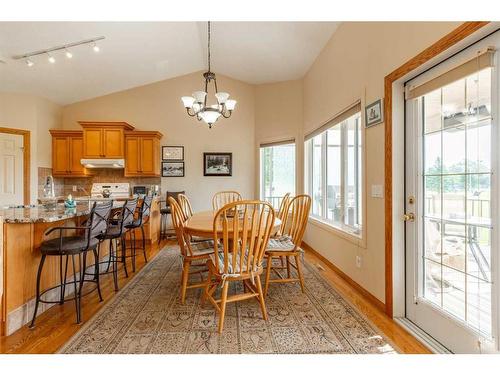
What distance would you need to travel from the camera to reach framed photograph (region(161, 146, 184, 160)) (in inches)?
214

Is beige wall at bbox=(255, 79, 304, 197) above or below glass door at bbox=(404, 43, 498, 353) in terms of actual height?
above

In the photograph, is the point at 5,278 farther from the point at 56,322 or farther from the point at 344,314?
the point at 344,314

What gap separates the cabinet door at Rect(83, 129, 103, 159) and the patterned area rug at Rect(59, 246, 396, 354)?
11.0ft

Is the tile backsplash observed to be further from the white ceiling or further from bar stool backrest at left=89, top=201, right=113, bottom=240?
bar stool backrest at left=89, top=201, right=113, bottom=240

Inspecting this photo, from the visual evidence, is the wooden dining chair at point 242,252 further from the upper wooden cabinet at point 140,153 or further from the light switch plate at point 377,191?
the upper wooden cabinet at point 140,153

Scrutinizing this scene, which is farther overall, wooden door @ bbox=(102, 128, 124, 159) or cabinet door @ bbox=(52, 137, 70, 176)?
cabinet door @ bbox=(52, 137, 70, 176)

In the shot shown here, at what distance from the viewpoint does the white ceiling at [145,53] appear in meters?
3.43

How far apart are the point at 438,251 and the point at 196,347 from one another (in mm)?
1796

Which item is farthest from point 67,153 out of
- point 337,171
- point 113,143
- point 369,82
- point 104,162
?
point 369,82

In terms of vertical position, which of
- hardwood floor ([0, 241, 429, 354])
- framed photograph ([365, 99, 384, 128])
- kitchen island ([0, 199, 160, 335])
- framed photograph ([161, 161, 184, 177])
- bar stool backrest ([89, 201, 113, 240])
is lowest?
hardwood floor ([0, 241, 429, 354])

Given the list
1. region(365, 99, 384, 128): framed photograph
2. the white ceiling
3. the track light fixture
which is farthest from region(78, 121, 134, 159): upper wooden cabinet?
region(365, 99, 384, 128): framed photograph

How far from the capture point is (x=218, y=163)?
5477 millimetres

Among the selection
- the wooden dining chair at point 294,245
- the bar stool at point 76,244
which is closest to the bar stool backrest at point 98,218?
the bar stool at point 76,244
